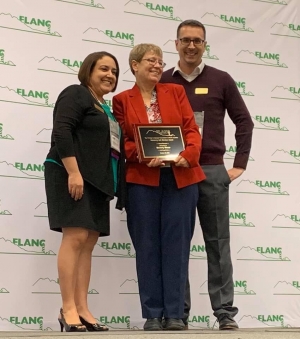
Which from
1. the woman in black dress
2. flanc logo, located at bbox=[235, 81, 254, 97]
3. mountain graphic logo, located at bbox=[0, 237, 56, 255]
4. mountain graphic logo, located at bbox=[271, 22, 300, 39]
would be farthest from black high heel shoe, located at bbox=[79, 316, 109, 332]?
mountain graphic logo, located at bbox=[271, 22, 300, 39]

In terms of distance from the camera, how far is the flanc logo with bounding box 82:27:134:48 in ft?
11.0

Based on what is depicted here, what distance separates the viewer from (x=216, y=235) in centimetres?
276

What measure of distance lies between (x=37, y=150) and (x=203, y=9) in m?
1.31

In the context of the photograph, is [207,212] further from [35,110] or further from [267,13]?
[267,13]

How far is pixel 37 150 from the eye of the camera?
3154mm

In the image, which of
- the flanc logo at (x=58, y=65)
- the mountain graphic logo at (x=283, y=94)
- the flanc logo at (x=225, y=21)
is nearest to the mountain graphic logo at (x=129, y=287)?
the flanc logo at (x=58, y=65)

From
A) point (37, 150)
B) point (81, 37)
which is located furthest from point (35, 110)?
point (81, 37)

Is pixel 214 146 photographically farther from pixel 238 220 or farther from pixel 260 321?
pixel 260 321

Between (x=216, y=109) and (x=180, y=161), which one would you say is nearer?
(x=180, y=161)

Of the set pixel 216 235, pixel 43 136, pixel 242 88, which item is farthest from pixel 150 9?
pixel 216 235

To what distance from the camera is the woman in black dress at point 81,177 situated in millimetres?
2410

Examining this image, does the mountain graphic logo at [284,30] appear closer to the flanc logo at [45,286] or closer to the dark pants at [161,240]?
the dark pants at [161,240]

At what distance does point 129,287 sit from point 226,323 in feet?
2.48

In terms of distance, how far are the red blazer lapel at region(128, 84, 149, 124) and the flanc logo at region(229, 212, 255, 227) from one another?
3.75 ft
